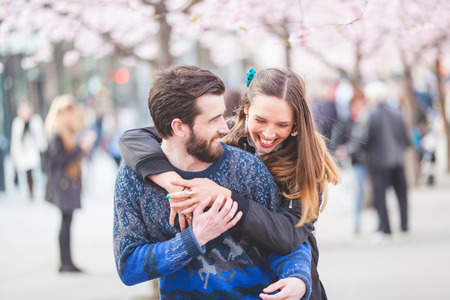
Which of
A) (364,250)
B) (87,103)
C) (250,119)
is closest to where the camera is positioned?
(250,119)

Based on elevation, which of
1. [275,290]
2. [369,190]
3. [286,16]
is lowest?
[369,190]

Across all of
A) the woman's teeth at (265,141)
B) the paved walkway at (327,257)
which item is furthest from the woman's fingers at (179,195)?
the paved walkway at (327,257)

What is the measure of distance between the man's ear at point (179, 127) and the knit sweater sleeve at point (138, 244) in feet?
0.83

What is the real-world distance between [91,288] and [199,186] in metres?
4.31

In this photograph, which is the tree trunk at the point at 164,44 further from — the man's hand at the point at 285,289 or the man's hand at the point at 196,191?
the man's hand at the point at 285,289

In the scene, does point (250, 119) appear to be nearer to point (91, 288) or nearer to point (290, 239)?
point (290, 239)

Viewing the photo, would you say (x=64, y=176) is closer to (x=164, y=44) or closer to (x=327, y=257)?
(x=164, y=44)

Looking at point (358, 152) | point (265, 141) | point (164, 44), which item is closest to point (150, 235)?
point (265, 141)

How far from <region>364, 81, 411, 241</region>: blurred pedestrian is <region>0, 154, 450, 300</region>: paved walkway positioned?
40 cm

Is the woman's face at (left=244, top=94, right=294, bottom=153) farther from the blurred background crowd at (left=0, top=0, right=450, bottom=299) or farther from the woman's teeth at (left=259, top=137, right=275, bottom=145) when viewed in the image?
the blurred background crowd at (left=0, top=0, right=450, bottom=299)

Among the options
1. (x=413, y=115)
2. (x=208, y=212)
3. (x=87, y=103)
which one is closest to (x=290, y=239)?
(x=208, y=212)

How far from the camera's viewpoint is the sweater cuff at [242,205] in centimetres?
243

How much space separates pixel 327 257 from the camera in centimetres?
748

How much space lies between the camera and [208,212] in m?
2.38
